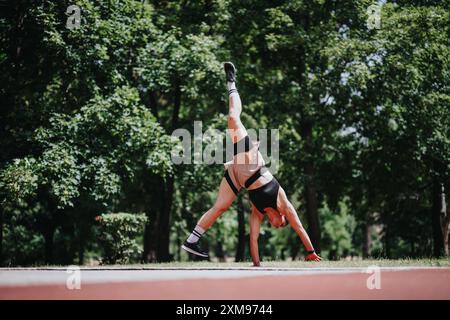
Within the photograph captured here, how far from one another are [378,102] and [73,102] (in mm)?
11076

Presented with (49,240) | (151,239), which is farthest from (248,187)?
(49,240)

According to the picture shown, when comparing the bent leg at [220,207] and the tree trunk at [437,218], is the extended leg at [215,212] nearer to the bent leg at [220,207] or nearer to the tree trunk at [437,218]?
the bent leg at [220,207]

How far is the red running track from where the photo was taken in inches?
207

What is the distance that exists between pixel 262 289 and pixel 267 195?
257cm

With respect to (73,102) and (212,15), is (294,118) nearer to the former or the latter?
(212,15)

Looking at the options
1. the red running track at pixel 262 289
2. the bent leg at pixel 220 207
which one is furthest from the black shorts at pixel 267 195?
the red running track at pixel 262 289

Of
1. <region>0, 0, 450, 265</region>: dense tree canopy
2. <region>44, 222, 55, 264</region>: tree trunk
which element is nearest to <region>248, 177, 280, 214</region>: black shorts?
<region>0, 0, 450, 265</region>: dense tree canopy

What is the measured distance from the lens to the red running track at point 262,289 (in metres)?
5.25

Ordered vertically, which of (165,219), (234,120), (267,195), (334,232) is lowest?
(334,232)

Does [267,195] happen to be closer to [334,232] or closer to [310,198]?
[310,198]

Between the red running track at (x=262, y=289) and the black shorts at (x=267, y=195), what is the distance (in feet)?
5.17

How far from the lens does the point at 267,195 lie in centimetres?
805

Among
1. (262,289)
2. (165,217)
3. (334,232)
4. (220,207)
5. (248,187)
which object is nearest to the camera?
Result: (262,289)
